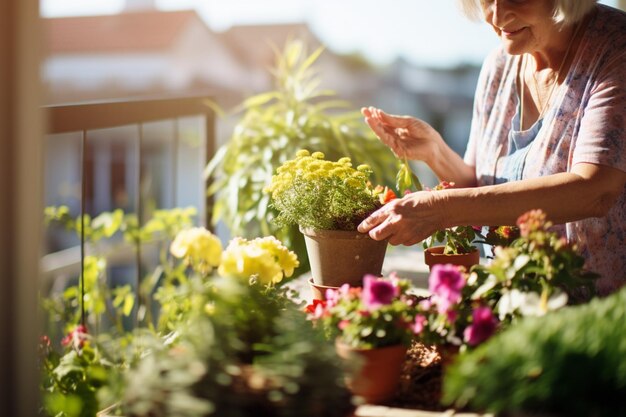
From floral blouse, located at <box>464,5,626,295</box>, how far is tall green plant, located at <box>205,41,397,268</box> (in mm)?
1082

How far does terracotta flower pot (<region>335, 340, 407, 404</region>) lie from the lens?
1.28m

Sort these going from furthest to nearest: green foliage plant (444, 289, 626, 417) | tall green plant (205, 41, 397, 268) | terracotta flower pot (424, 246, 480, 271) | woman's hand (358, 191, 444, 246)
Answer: tall green plant (205, 41, 397, 268), terracotta flower pot (424, 246, 480, 271), woman's hand (358, 191, 444, 246), green foliage plant (444, 289, 626, 417)

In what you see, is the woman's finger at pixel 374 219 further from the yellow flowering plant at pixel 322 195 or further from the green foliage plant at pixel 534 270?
the green foliage plant at pixel 534 270

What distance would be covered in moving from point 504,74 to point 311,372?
1.61m

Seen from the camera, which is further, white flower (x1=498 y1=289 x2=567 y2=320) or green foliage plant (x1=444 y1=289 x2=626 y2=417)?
white flower (x1=498 y1=289 x2=567 y2=320)

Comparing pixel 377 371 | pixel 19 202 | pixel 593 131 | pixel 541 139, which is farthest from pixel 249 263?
pixel 541 139

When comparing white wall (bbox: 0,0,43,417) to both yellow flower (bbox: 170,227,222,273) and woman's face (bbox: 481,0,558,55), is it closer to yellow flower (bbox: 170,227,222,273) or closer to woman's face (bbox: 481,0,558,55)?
yellow flower (bbox: 170,227,222,273)

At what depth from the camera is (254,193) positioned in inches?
129

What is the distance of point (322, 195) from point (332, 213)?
5 cm

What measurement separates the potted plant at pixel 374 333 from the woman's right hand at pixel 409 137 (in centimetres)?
97

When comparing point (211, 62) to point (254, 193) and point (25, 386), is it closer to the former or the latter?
point (254, 193)

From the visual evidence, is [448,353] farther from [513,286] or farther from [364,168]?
[364,168]

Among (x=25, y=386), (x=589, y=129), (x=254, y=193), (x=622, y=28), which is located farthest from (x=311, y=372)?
(x=254, y=193)

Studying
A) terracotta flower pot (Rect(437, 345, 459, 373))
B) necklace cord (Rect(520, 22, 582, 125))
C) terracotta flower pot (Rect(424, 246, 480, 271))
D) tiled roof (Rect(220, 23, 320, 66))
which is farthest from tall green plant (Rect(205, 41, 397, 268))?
tiled roof (Rect(220, 23, 320, 66))
